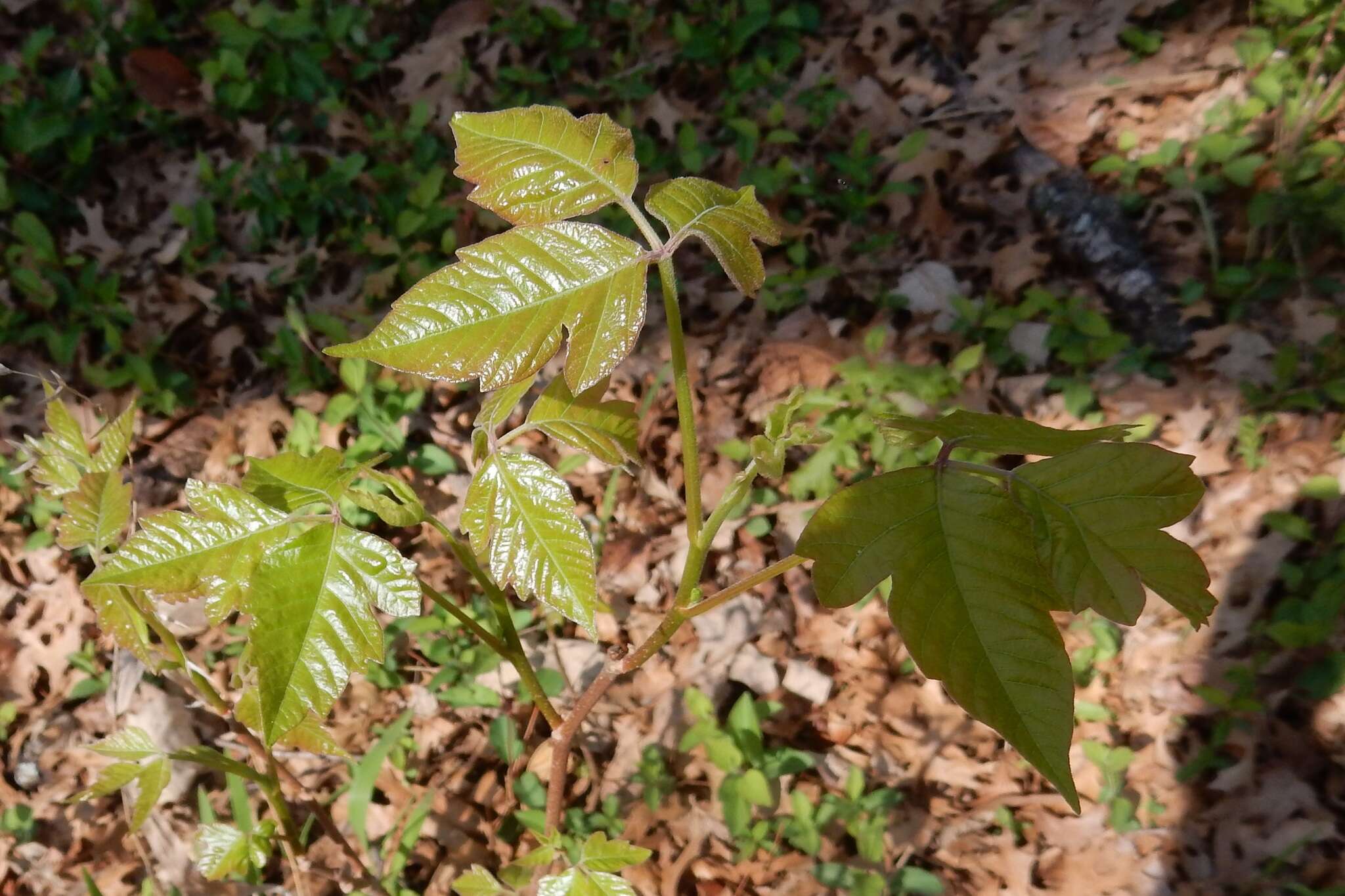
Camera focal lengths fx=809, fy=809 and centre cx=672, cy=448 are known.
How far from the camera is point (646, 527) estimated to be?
266 cm

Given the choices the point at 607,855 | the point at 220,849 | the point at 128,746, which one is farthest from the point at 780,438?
the point at 220,849

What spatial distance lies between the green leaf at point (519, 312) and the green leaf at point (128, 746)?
3.49 feet

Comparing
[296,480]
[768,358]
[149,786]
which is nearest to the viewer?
[296,480]

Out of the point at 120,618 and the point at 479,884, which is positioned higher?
the point at 120,618

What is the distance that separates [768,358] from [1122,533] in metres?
2.28

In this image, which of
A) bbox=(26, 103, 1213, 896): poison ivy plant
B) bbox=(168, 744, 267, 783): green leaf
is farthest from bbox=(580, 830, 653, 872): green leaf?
bbox=(168, 744, 267, 783): green leaf

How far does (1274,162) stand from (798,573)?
93.8 inches

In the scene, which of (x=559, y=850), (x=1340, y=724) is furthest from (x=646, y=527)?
(x=1340, y=724)

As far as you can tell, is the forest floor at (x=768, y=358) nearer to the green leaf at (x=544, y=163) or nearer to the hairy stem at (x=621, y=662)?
the hairy stem at (x=621, y=662)

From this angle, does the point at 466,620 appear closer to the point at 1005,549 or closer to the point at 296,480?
the point at 296,480

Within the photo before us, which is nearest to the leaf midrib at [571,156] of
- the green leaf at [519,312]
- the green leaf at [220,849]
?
the green leaf at [519,312]

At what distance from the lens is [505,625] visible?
1.16 m

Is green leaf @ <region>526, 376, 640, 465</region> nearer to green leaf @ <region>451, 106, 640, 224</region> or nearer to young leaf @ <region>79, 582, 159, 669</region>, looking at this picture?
green leaf @ <region>451, 106, 640, 224</region>

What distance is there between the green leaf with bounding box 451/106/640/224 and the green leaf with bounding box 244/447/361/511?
0.36 metres
